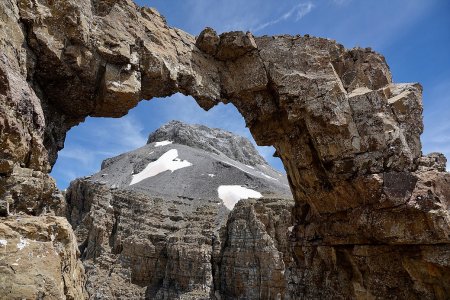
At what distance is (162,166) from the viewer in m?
76.8

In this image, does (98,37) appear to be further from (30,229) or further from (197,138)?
(197,138)

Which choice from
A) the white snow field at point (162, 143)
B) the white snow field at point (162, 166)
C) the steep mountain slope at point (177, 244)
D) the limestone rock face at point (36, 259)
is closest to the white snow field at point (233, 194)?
the steep mountain slope at point (177, 244)

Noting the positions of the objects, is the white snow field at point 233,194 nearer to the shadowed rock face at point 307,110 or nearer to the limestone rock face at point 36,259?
the shadowed rock face at point 307,110

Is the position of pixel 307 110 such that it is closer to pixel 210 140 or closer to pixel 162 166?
pixel 162 166

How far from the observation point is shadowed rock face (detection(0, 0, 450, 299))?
36.0ft

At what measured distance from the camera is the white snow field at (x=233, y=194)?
57.4 metres

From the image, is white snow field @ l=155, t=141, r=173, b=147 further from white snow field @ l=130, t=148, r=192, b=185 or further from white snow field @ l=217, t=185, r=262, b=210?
white snow field @ l=217, t=185, r=262, b=210

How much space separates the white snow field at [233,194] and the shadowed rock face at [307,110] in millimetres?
41344

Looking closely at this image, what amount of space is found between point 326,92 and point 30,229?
417 inches

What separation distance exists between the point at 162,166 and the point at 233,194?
22.4 meters

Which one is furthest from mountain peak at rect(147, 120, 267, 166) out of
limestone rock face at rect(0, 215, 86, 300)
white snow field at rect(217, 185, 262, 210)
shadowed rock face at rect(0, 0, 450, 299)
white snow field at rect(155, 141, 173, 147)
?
limestone rock face at rect(0, 215, 86, 300)

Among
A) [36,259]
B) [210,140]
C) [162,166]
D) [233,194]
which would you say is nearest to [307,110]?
[36,259]

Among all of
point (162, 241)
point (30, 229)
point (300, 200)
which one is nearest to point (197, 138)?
point (162, 241)

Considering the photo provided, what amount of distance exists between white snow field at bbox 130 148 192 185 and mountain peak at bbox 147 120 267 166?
14.6m
